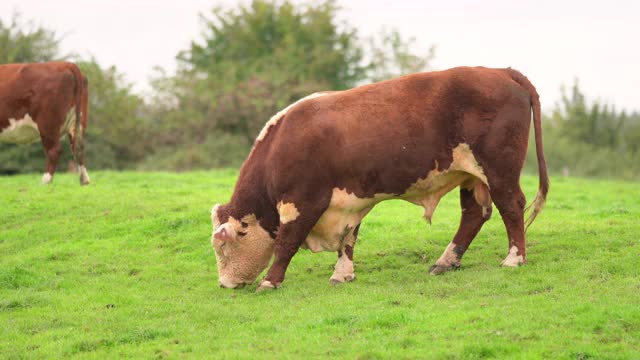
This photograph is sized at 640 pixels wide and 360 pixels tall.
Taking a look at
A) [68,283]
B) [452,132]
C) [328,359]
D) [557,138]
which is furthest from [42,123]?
[557,138]

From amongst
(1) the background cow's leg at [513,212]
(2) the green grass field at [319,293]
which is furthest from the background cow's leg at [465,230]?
(1) the background cow's leg at [513,212]

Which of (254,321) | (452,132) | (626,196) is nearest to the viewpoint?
(254,321)

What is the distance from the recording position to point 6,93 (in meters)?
17.6

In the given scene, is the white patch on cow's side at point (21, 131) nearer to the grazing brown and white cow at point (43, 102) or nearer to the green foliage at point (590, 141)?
the grazing brown and white cow at point (43, 102)

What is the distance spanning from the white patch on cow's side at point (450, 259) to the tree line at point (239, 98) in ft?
79.1

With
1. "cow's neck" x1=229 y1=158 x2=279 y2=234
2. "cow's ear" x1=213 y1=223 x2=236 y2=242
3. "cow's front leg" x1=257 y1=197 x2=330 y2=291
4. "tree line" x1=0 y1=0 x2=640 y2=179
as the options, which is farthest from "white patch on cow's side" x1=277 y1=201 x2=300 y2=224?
"tree line" x1=0 y1=0 x2=640 y2=179

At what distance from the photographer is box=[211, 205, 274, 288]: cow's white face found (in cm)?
1088

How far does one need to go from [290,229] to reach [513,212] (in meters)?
2.44

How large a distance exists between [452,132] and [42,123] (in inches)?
385

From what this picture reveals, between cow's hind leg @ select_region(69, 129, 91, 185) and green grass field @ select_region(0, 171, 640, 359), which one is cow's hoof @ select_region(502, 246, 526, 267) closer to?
green grass field @ select_region(0, 171, 640, 359)

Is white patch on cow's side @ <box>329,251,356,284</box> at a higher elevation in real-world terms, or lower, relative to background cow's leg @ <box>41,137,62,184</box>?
lower

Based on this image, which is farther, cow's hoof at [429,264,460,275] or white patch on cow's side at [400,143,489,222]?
cow's hoof at [429,264,460,275]

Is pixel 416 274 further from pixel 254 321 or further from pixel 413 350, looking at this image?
pixel 413 350

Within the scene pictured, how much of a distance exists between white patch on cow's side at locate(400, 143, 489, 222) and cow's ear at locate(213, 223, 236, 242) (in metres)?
1.96
